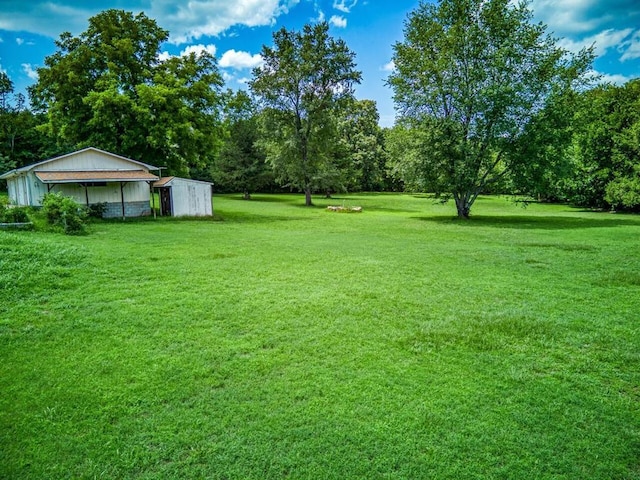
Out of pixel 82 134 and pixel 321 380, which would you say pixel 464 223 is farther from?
pixel 82 134

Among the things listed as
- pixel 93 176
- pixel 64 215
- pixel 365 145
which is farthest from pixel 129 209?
pixel 365 145

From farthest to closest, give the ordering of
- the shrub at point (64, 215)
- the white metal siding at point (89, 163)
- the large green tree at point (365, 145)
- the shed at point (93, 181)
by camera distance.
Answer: the large green tree at point (365, 145), the white metal siding at point (89, 163), the shed at point (93, 181), the shrub at point (64, 215)

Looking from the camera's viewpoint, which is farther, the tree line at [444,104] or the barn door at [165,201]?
the barn door at [165,201]

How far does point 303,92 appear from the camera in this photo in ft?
106

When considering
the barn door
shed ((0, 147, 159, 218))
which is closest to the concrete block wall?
→ shed ((0, 147, 159, 218))

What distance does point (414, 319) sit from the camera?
5.94 m

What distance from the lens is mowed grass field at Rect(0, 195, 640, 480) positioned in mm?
3012

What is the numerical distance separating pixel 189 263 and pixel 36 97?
24.0 metres

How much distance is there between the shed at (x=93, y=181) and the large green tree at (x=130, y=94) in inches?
110

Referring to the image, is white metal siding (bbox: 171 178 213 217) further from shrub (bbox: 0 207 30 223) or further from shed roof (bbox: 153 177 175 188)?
shrub (bbox: 0 207 30 223)

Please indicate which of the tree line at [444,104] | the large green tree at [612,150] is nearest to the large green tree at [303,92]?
the tree line at [444,104]

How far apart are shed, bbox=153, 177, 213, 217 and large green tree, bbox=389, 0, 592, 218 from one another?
40.0ft

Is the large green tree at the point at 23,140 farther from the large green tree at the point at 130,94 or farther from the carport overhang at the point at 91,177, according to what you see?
the carport overhang at the point at 91,177

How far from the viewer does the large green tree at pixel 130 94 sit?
22.3m
